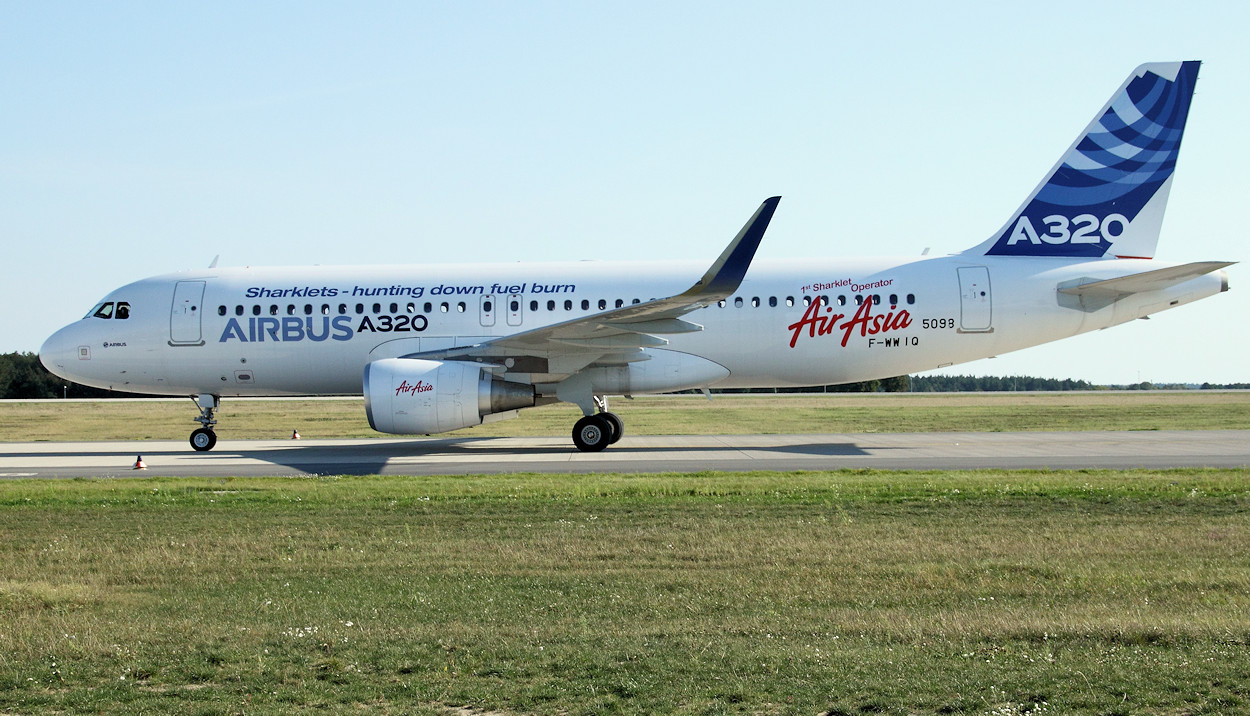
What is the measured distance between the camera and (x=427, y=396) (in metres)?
18.6

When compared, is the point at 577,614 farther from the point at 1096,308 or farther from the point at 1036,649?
the point at 1096,308

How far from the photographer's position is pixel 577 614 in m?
6.48

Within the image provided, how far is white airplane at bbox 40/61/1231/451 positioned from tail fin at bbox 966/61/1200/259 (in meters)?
0.03

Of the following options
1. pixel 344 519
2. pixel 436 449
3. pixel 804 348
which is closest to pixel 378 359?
pixel 436 449

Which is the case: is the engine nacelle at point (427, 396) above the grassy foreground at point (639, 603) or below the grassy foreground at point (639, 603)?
above

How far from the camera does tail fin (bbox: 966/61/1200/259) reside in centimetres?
2097

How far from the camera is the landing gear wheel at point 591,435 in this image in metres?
19.9

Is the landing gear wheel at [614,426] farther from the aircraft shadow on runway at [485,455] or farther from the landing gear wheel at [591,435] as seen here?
the landing gear wheel at [591,435]

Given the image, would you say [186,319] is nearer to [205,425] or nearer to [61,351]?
[205,425]

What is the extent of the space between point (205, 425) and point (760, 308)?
12.0 meters

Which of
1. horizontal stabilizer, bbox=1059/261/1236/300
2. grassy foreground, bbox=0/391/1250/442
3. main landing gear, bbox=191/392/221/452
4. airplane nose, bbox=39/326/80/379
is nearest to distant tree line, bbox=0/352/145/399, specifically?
grassy foreground, bbox=0/391/1250/442

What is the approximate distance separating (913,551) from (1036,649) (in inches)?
119

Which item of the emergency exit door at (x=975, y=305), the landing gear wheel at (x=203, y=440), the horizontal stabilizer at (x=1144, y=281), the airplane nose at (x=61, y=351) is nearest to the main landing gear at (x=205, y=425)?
the landing gear wheel at (x=203, y=440)

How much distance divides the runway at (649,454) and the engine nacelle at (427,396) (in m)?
0.69
